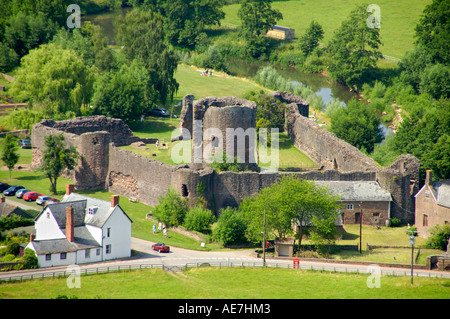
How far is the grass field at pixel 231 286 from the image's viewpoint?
215 ft

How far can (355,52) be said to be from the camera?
487ft

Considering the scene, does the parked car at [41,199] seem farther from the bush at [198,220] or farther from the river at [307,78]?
the river at [307,78]

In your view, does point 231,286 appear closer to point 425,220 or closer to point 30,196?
point 425,220

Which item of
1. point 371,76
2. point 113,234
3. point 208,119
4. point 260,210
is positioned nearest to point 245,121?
point 208,119

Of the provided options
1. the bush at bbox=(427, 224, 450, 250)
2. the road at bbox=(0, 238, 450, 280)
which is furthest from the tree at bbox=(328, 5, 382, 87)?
the road at bbox=(0, 238, 450, 280)

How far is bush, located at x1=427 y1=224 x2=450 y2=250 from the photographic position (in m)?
78.9

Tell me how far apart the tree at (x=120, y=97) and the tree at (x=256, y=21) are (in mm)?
53836

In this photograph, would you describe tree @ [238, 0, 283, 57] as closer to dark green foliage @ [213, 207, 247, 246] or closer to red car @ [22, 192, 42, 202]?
red car @ [22, 192, 42, 202]

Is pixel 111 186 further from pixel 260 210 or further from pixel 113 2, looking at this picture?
pixel 113 2

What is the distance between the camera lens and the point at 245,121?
302 feet

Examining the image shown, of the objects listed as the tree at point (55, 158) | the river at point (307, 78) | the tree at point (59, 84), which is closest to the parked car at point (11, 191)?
the tree at point (55, 158)

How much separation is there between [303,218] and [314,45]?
89107 mm

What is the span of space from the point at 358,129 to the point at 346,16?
241 ft

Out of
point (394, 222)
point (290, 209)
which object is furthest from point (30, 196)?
point (394, 222)
